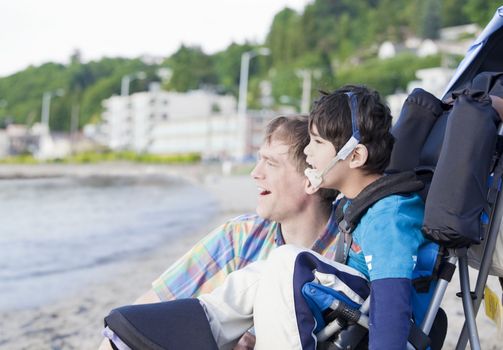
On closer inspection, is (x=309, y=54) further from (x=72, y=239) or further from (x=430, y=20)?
(x=72, y=239)

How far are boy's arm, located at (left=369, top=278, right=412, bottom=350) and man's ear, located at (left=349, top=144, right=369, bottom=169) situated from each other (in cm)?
47

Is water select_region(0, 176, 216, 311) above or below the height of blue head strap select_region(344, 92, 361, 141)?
below

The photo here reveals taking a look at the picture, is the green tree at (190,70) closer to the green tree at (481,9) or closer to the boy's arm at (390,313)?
the green tree at (481,9)

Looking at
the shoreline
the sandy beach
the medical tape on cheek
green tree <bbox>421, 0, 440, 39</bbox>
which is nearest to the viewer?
the medical tape on cheek

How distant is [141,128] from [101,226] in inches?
3736

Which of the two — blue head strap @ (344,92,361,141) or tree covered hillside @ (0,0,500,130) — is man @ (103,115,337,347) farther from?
tree covered hillside @ (0,0,500,130)

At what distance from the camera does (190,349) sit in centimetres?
197

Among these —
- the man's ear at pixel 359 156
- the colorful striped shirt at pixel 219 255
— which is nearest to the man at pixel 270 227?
the colorful striped shirt at pixel 219 255

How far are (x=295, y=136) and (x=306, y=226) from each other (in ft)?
1.19

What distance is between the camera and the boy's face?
240cm

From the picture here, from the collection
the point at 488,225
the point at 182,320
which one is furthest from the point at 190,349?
the point at 488,225

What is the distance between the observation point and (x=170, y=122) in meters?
97.6

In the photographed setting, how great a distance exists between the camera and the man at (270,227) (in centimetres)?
262

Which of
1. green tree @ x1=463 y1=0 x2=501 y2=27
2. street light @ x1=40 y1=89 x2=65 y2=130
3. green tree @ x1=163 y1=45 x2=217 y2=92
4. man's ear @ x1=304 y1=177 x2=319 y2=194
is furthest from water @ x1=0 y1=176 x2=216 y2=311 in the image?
green tree @ x1=163 y1=45 x2=217 y2=92
